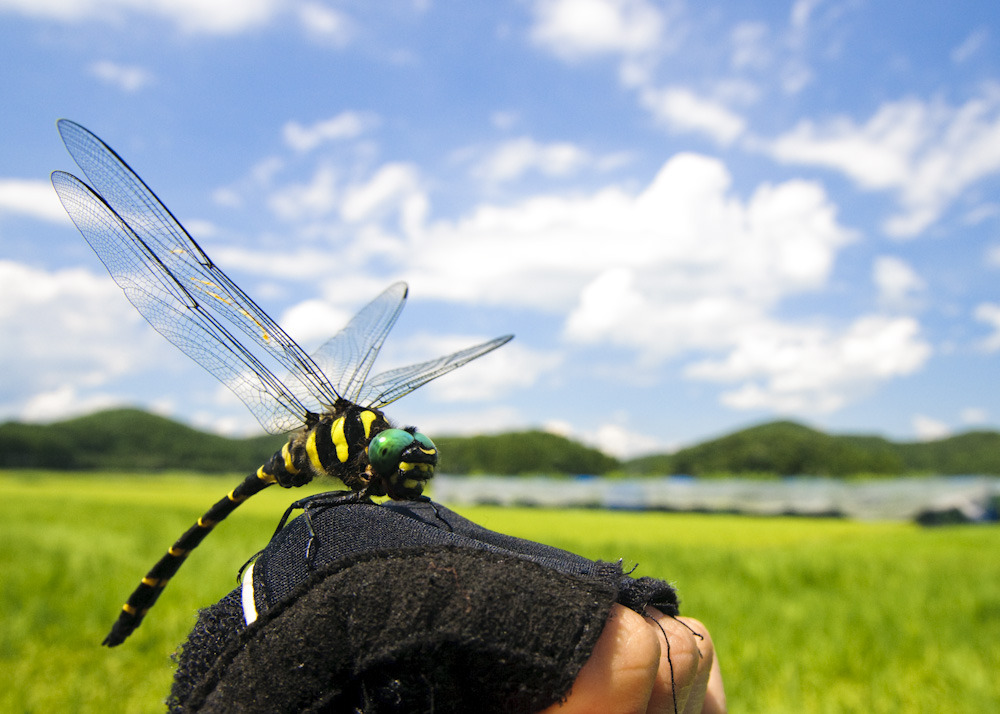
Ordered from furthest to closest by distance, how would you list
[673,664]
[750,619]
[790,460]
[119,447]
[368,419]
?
[119,447] < [790,460] < [750,619] < [368,419] < [673,664]

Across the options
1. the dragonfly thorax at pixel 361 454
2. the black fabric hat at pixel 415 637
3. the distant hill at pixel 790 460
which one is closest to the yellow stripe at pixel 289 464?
the dragonfly thorax at pixel 361 454

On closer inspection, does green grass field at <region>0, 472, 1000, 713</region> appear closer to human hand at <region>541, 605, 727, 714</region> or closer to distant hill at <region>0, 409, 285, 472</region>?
human hand at <region>541, 605, 727, 714</region>

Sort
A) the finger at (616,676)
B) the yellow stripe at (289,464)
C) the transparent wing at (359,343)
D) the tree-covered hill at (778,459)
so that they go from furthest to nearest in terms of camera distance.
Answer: the tree-covered hill at (778,459), the transparent wing at (359,343), the yellow stripe at (289,464), the finger at (616,676)

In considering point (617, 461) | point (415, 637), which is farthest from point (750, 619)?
point (617, 461)

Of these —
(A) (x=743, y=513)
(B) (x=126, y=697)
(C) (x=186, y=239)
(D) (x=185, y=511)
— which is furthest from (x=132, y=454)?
(C) (x=186, y=239)

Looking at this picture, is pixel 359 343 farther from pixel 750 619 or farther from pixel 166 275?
pixel 750 619

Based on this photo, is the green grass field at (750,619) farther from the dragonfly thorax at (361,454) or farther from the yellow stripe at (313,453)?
the yellow stripe at (313,453)
